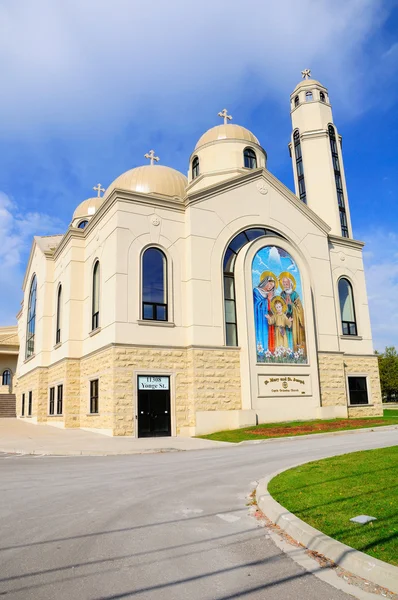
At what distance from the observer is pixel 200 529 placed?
6461 mm

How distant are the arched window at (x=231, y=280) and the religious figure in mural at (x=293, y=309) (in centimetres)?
292

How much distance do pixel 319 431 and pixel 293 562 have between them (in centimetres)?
1692

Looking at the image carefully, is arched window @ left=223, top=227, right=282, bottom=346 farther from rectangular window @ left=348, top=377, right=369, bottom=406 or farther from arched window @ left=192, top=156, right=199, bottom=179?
rectangular window @ left=348, top=377, right=369, bottom=406

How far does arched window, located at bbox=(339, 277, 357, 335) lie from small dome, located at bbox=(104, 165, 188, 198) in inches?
488

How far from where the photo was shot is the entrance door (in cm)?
2262

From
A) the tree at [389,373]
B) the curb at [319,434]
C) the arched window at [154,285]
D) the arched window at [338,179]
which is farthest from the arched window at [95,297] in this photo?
the tree at [389,373]

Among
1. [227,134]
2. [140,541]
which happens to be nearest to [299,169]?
[227,134]

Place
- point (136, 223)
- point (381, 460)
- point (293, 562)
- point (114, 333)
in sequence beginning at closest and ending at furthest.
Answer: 1. point (293, 562)
2. point (381, 460)
3. point (114, 333)
4. point (136, 223)

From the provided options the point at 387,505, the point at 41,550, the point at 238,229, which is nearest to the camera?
the point at 41,550

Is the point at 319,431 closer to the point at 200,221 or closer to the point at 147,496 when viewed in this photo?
the point at 200,221

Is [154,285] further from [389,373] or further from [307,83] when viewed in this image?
[389,373]

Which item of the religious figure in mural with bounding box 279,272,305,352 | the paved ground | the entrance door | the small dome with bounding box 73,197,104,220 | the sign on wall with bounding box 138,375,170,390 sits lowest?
the paved ground

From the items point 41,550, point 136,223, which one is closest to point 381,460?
point 41,550

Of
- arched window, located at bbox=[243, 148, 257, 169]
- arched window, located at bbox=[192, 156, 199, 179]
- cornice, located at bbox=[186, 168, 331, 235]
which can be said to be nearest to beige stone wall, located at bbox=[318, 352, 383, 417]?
cornice, located at bbox=[186, 168, 331, 235]
